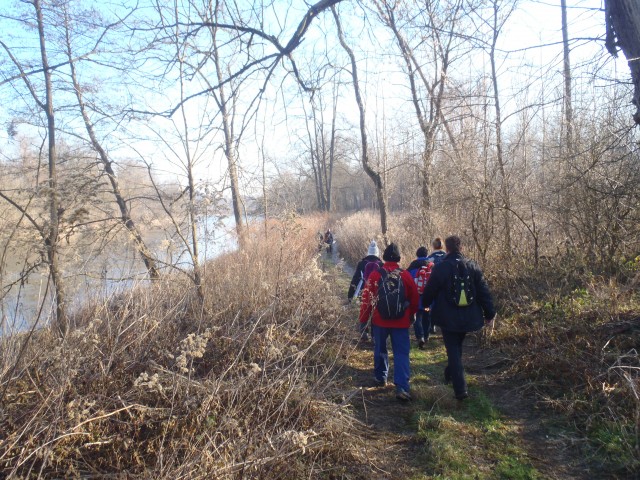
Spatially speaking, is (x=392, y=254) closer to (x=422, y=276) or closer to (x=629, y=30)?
(x=422, y=276)

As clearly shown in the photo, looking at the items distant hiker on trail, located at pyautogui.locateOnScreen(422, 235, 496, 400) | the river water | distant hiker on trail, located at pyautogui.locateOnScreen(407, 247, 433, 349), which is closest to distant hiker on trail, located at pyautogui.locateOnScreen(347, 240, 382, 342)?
distant hiker on trail, located at pyautogui.locateOnScreen(407, 247, 433, 349)

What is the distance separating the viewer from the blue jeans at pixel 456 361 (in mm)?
4504

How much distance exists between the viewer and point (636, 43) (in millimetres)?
3480

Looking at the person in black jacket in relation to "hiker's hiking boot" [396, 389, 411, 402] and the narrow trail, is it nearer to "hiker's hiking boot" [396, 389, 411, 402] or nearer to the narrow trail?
the narrow trail

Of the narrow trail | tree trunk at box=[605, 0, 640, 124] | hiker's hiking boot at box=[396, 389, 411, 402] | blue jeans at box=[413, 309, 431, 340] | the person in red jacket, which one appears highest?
tree trunk at box=[605, 0, 640, 124]

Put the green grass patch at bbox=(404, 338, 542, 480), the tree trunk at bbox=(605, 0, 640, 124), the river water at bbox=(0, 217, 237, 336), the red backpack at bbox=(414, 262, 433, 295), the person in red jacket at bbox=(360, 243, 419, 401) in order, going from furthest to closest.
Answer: the red backpack at bbox=(414, 262, 433, 295) < the river water at bbox=(0, 217, 237, 336) < the person in red jacket at bbox=(360, 243, 419, 401) < the tree trunk at bbox=(605, 0, 640, 124) < the green grass patch at bbox=(404, 338, 542, 480)

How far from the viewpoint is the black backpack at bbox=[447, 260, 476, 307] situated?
4.47 metres

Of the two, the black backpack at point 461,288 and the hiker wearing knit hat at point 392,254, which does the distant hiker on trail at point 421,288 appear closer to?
the hiker wearing knit hat at point 392,254

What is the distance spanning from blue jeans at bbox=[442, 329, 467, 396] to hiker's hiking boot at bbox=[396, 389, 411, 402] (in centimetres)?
50

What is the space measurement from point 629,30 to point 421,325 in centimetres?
446

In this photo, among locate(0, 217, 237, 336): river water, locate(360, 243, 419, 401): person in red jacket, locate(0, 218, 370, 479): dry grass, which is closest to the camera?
locate(0, 218, 370, 479): dry grass

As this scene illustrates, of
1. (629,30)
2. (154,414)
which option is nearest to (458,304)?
(629,30)

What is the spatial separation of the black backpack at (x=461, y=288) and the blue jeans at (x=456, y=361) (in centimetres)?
35

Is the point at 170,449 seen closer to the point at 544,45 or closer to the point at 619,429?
the point at 619,429
